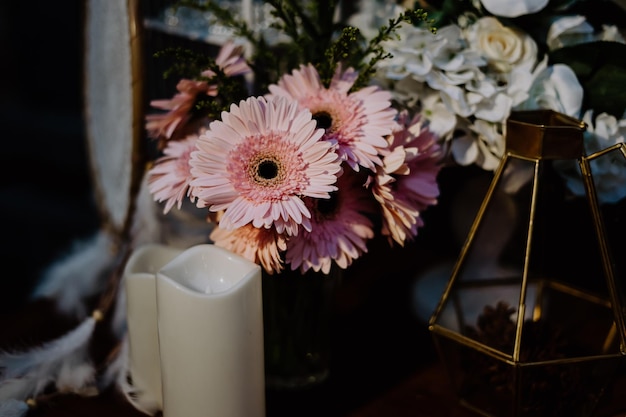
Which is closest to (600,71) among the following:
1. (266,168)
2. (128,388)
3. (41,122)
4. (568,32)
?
(568,32)

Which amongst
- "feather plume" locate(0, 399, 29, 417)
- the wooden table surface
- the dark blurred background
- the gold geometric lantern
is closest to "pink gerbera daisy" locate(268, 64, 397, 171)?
the gold geometric lantern

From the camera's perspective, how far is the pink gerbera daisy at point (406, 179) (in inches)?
19.5

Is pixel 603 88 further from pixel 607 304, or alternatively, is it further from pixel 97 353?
pixel 97 353

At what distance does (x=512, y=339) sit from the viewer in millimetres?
581

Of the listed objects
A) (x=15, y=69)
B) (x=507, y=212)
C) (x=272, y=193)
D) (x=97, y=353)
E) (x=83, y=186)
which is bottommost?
(x=83, y=186)

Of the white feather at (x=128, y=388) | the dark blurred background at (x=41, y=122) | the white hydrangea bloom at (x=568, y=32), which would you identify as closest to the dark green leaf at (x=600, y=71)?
the white hydrangea bloom at (x=568, y=32)

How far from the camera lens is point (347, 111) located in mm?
512

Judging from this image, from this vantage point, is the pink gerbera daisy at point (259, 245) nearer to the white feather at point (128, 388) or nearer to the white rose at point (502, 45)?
the white feather at point (128, 388)

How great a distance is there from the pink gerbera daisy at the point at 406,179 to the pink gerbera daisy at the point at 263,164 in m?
0.05

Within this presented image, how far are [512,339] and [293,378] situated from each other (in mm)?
200

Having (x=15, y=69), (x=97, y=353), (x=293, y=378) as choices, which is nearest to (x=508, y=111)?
(x=293, y=378)

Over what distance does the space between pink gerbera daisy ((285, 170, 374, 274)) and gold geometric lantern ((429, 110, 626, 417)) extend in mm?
94

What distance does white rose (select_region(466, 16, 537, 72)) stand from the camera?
0.59 metres

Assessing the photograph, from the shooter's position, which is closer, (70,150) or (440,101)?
(440,101)
